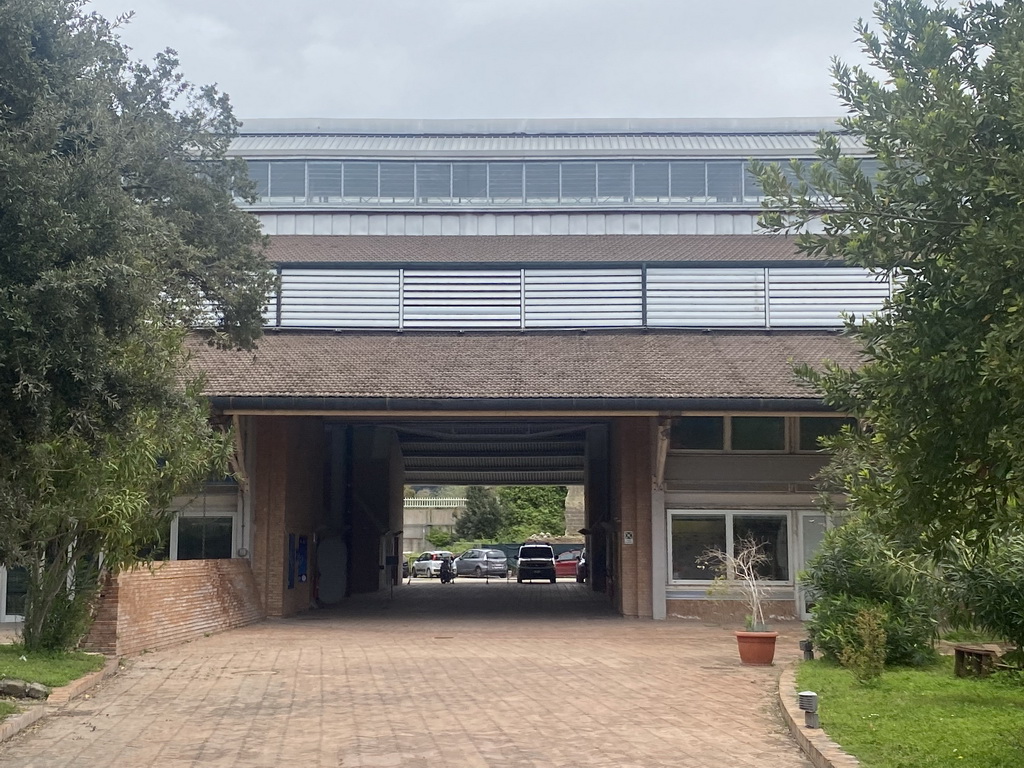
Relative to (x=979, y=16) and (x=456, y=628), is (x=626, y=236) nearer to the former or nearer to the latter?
(x=456, y=628)

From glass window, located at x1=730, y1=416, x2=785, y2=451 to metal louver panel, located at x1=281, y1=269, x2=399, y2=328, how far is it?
8.83 m

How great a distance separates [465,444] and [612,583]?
12.2m

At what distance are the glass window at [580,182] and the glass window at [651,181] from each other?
4.80 ft

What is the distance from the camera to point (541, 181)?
39938 millimetres

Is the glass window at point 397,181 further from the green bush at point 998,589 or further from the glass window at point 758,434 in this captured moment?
the green bush at point 998,589

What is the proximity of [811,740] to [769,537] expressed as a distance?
15840 mm

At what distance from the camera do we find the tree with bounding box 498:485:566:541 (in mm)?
73188

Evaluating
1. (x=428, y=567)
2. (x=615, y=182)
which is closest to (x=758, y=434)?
(x=615, y=182)

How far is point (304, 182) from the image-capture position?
39.8 m

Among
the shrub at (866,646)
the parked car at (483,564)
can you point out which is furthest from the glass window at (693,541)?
the parked car at (483,564)

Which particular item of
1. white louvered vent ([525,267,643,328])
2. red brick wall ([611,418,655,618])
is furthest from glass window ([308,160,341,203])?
red brick wall ([611,418,655,618])

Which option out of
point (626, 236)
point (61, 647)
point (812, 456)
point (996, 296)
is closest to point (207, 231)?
point (61, 647)

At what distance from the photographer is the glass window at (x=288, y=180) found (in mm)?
39844

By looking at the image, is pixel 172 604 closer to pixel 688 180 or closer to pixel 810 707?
pixel 810 707
